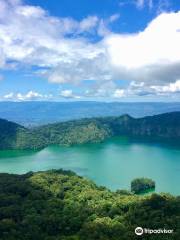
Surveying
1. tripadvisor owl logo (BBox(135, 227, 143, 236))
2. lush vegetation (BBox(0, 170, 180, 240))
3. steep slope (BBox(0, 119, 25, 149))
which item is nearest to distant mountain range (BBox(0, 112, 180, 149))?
steep slope (BBox(0, 119, 25, 149))

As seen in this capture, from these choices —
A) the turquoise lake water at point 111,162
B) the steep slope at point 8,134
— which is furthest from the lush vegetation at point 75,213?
the steep slope at point 8,134

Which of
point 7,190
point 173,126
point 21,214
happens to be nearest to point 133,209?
point 21,214

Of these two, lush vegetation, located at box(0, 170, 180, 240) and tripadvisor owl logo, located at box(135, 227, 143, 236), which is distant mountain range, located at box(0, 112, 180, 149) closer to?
lush vegetation, located at box(0, 170, 180, 240)

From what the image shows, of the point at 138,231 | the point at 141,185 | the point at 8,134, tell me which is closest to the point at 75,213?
the point at 138,231

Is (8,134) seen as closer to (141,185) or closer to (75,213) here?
(141,185)

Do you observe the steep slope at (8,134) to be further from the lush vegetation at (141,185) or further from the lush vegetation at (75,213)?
the lush vegetation at (75,213)
